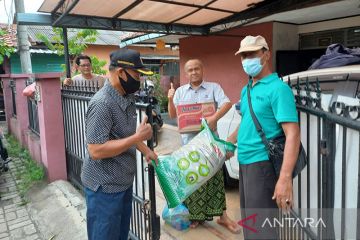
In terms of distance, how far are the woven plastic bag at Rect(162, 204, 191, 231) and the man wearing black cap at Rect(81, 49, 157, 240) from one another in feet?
3.64

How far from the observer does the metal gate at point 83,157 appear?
266 centimetres

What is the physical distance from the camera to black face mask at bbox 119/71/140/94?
6.83 ft

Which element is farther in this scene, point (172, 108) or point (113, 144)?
point (172, 108)

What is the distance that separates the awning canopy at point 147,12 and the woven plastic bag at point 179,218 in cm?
341

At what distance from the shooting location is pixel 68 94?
174 inches

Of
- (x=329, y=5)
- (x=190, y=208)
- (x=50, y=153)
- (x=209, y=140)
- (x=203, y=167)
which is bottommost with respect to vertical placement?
(x=190, y=208)

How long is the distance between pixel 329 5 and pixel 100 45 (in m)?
12.3

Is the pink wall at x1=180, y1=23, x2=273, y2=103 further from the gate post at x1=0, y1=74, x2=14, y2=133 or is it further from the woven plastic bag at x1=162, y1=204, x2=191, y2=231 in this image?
the gate post at x1=0, y1=74, x2=14, y2=133

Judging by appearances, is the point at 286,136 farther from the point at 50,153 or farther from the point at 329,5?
the point at 329,5

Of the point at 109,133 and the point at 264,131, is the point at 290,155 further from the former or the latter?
the point at 109,133

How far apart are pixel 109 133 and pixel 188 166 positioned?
0.68m

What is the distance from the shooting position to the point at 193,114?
3.17 meters

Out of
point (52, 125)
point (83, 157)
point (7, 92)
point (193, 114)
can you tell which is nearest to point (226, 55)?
point (52, 125)

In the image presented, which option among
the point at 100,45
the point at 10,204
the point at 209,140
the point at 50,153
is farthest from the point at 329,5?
the point at 100,45
